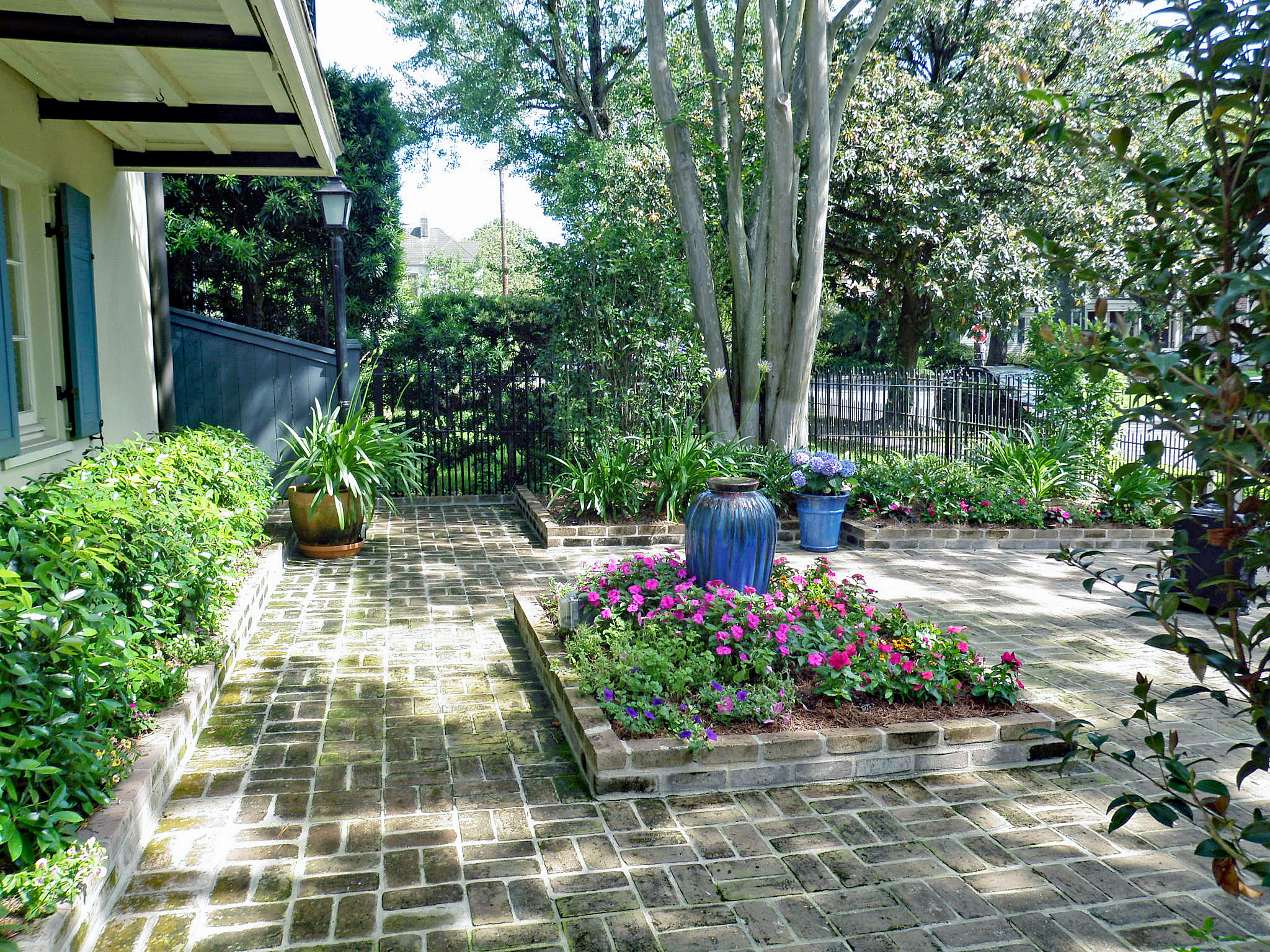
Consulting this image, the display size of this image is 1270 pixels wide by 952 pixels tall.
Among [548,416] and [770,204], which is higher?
[770,204]

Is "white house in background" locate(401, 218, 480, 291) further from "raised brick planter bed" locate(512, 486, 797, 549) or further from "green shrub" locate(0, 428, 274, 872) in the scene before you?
"green shrub" locate(0, 428, 274, 872)

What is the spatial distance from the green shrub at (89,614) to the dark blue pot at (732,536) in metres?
2.45

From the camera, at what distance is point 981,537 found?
863 centimetres

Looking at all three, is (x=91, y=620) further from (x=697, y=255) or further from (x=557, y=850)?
(x=697, y=255)

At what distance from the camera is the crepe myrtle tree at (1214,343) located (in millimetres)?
1446

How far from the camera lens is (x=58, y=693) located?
2527 mm

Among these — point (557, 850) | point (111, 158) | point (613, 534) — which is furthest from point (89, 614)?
point (613, 534)

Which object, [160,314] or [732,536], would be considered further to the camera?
[160,314]

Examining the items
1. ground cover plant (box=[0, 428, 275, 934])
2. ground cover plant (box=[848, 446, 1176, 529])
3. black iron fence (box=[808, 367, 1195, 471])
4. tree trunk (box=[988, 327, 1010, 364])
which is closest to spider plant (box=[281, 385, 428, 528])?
ground cover plant (box=[0, 428, 275, 934])

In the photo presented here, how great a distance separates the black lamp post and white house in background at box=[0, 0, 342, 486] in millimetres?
1544

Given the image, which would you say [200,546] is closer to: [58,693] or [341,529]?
[58,693]

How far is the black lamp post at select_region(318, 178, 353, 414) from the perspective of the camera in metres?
8.92

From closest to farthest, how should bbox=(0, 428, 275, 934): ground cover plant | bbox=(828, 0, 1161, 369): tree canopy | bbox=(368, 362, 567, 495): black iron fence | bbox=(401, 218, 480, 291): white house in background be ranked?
bbox=(0, 428, 275, 934): ground cover plant < bbox=(368, 362, 567, 495): black iron fence < bbox=(828, 0, 1161, 369): tree canopy < bbox=(401, 218, 480, 291): white house in background

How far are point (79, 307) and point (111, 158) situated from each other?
5.58ft
